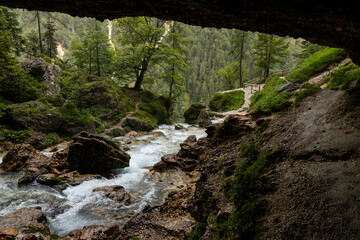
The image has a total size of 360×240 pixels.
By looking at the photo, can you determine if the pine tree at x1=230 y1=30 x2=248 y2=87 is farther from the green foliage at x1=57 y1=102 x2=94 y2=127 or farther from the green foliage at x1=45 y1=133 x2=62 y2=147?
the green foliage at x1=45 y1=133 x2=62 y2=147

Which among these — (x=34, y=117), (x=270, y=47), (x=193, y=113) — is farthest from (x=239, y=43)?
(x=34, y=117)

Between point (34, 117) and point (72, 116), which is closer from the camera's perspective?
point (34, 117)

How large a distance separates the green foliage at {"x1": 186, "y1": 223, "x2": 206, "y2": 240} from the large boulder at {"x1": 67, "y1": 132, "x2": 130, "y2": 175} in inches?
286

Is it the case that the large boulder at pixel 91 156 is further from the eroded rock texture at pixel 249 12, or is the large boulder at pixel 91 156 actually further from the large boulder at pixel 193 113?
the large boulder at pixel 193 113

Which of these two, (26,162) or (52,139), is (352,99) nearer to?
(26,162)

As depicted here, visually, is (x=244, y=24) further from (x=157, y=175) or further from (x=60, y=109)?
(x=60, y=109)

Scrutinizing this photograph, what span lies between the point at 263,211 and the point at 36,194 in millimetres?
8437

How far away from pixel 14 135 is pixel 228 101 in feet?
97.4

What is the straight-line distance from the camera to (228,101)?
33438 millimetres

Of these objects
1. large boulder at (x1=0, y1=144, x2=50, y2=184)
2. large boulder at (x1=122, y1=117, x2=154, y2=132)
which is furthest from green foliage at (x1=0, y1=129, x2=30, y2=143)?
large boulder at (x1=122, y1=117, x2=154, y2=132)

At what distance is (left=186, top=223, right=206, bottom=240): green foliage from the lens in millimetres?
3924

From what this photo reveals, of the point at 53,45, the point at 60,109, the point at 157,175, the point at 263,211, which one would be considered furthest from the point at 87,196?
the point at 53,45

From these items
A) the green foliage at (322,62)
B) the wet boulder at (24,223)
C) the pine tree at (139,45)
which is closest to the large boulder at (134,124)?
the pine tree at (139,45)

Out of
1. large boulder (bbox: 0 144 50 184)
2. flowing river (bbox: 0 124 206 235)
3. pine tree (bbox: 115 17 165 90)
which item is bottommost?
flowing river (bbox: 0 124 206 235)
